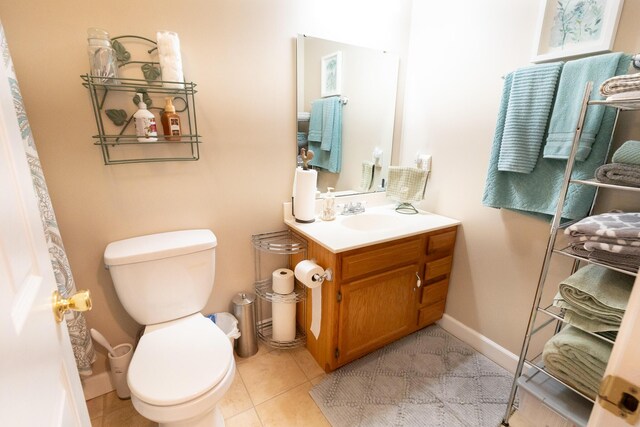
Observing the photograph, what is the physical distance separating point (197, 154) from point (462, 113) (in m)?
1.50

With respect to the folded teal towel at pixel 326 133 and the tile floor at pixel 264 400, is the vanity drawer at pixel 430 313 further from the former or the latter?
the folded teal towel at pixel 326 133

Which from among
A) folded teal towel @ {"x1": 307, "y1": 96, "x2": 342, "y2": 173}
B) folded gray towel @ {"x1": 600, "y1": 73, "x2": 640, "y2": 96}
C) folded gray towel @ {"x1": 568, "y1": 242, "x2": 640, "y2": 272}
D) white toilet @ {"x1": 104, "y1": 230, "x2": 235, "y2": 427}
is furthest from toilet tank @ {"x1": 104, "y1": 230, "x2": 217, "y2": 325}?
folded gray towel @ {"x1": 600, "y1": 73, "x2": 640, "y2": 96}

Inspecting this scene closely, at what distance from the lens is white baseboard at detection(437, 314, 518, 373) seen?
5.57ft

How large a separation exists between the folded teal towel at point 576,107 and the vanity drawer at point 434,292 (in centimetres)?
95

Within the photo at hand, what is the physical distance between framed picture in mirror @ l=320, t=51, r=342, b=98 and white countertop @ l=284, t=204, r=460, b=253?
76 cm

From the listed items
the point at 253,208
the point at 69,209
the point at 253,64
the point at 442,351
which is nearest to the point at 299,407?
the point at 442,351

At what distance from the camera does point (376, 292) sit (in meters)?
1.62

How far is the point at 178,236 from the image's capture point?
148 cm

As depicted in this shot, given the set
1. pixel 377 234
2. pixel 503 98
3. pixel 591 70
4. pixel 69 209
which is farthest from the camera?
pixel 377 234

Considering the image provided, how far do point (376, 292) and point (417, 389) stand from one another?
55 centimetres

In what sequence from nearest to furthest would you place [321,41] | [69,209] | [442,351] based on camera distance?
1. [69,209]
2. [321,41]
3. [442,351]

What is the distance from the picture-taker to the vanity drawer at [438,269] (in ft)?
5.91

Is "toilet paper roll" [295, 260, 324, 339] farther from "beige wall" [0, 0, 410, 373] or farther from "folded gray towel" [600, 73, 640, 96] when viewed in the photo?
"folded gray towel" [600, 73, 640, 96]

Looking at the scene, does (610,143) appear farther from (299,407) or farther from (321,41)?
(299,407)
